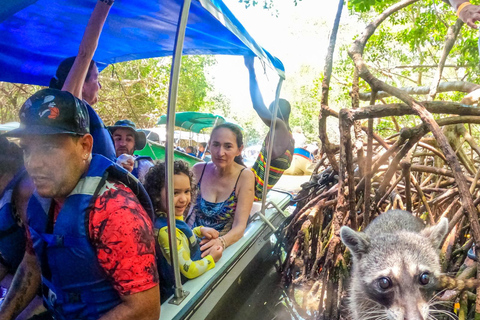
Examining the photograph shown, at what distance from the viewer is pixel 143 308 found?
146cm

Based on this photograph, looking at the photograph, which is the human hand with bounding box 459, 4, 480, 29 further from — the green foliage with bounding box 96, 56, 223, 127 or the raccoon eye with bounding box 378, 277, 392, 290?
the green foliage with bounding box 96, 56, 223, 127

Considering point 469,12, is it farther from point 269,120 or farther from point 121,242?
point 121,242

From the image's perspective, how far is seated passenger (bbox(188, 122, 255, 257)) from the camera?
3.49 meters

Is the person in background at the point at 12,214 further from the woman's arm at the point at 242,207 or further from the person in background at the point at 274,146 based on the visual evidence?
the person in background at the point at 274,146

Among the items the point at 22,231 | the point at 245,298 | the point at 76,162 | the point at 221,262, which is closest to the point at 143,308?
the point at 76,162

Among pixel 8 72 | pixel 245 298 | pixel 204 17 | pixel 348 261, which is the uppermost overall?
pixel 204 17

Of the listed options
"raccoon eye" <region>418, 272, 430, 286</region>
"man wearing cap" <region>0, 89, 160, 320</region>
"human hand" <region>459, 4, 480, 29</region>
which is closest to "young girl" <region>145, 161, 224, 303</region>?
"man wearing cap" <region>0, 89, 160, 320</region>

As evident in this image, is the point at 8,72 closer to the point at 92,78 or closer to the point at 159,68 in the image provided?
the point at 92,78

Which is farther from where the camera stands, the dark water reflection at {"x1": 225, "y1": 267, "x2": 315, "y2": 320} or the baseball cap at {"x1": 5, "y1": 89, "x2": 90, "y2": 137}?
the dark water reflection at {"x1": 225, "y1": 267, "x2": 315, "y2": 320}

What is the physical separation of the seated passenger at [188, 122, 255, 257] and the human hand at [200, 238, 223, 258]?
55 centimetres

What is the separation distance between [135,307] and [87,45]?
1.68 metres

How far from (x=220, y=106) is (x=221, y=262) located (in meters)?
17.2

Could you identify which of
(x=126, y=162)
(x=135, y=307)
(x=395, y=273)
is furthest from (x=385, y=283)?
(x=126, y=162)

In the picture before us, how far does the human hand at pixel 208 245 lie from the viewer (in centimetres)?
267
